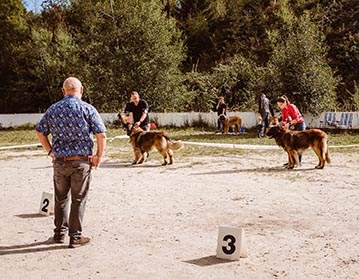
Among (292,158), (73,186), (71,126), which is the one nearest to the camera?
(71,126)

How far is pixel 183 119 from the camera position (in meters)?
29.8

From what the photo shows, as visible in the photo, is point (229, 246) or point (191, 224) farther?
point (191, 224)

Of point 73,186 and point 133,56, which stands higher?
point 133,56

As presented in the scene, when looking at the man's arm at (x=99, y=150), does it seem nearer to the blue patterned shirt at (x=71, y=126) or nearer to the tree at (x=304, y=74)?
the blue patterned shirt at (x=71, y=126)

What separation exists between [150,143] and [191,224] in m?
6.34

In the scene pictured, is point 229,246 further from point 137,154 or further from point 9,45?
point 9,45

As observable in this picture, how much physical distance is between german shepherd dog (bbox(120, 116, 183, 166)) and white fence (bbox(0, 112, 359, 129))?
13156mm

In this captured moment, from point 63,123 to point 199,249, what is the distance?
2011 millimetres

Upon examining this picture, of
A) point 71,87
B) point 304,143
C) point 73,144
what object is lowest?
point 304,143

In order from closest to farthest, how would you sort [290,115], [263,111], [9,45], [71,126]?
[71,126] → [290,115] → [263,111] → [9,45]

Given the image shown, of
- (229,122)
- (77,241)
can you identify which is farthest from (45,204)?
(229,122)

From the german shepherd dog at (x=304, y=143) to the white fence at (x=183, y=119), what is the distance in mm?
12576

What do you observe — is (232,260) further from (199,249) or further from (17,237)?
(17,237)

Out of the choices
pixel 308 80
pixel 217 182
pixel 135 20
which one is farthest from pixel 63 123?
pixel 135 20
